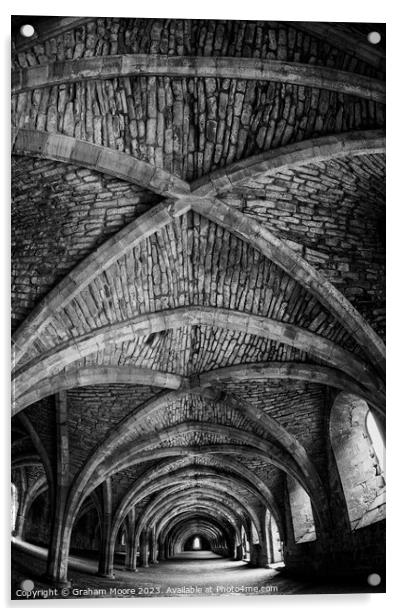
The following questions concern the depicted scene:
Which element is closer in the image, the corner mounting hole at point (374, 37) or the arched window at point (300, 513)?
the corner mounting hole at point (374, 37)

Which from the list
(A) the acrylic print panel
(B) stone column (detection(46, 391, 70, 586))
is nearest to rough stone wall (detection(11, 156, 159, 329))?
(A) the acrylic print panel

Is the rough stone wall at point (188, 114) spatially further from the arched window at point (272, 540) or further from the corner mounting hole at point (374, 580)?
the arched window at point (272, 540)

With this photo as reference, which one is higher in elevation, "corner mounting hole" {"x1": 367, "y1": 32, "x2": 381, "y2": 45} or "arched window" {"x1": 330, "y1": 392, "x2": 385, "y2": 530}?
"corner mounting hole" {"x1": 367, "y1": 32, "x2": 381, "y2": 45}

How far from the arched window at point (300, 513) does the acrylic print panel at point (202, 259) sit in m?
2.40

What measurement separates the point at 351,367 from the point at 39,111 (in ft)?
19.6

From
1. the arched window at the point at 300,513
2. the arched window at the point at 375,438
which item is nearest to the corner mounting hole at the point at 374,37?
the arched window at the point at 375,438

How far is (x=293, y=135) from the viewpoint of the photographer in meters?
8.15

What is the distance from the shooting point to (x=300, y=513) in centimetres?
1816

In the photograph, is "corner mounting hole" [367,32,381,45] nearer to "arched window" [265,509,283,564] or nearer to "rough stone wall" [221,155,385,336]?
"rough stone wall" [221,155,385,336]

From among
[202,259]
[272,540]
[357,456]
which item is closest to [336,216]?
[202,259]

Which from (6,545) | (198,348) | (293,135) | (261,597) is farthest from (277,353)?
(6,545)

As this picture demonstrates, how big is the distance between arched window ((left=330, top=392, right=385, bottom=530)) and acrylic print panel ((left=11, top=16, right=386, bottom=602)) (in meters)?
0.04

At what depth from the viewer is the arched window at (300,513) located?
1720 centimetres

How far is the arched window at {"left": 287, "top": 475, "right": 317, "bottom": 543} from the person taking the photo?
17.2 m
